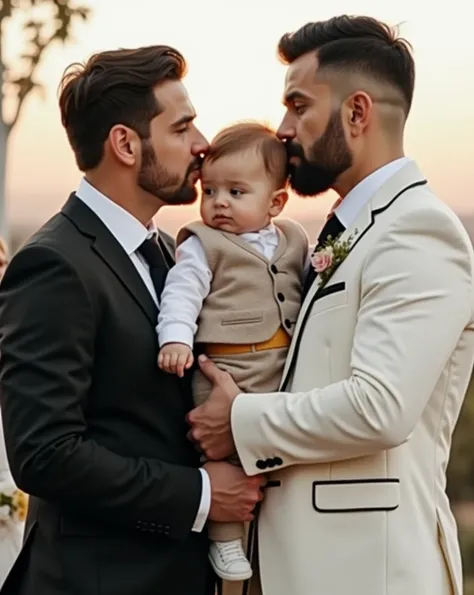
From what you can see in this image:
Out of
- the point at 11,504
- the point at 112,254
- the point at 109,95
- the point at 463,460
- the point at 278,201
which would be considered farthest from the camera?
the point at 463,460

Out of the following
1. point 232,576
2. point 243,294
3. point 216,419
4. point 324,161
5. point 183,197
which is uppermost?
point 324,161

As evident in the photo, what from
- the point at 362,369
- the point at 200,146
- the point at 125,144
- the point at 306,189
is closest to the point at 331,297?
the point at 362,369

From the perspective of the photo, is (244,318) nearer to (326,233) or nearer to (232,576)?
(326,233)

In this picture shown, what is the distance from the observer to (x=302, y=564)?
337 centimetres

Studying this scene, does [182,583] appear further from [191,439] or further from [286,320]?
[286,320]

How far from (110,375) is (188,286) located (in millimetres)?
330

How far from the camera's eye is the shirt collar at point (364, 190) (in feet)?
11.4

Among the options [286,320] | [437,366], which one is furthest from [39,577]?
[437,366]

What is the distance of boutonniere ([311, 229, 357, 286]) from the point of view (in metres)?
3.38

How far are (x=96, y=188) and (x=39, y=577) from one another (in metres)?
1.08

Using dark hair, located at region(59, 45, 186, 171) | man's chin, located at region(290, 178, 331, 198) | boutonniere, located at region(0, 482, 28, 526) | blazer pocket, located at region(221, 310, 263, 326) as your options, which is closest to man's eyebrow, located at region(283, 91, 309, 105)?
man's chin, located at region(290, 178, 331, 198)

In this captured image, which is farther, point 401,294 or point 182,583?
point 182,583

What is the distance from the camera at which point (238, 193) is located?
3.57 m

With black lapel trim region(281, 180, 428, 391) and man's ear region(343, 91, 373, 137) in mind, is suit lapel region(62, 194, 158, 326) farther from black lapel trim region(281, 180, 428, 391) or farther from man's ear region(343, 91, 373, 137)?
man's ear region(343, 91, 373, 137)
